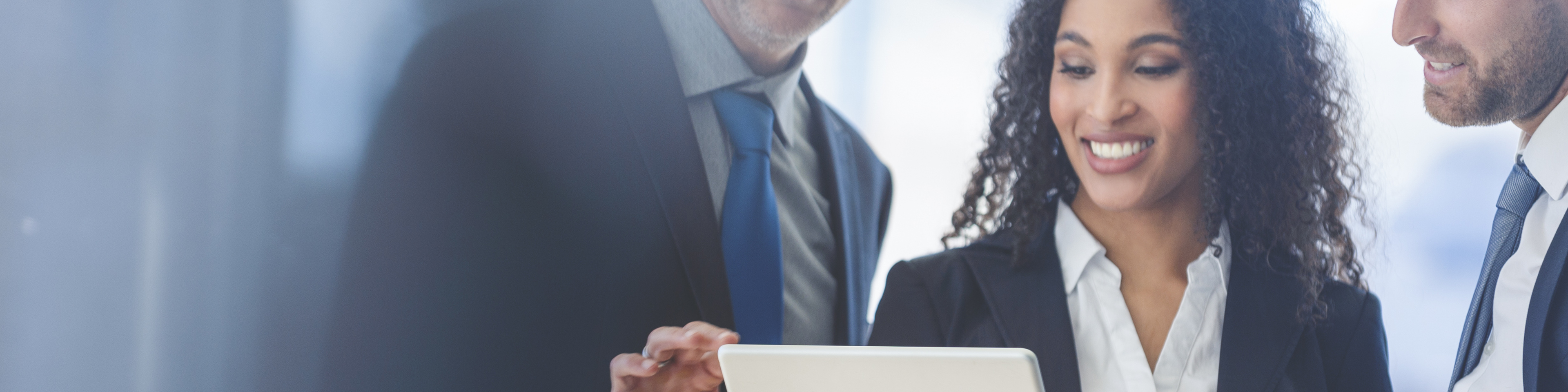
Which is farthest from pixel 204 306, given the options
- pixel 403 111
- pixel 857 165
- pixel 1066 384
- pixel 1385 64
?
pixel 1385 64

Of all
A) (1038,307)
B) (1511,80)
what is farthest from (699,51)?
(1511,80)

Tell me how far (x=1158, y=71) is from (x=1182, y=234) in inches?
11.0

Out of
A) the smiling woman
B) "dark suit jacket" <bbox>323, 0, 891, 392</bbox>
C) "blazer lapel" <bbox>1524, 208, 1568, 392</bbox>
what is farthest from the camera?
"dark suit jacket" <bbox>323, 0, 891, 392</bbox>

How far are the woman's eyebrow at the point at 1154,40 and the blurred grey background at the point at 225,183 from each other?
0.28 metres

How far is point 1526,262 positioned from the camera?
1.48 meters

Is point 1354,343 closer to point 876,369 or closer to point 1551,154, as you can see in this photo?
point 1551,154

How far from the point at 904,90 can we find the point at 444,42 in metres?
0.86

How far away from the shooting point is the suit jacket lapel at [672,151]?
1.76 meters

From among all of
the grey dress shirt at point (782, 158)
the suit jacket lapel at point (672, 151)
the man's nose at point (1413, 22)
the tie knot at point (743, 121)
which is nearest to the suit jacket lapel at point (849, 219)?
the grey dress shirt at point (782, 158)

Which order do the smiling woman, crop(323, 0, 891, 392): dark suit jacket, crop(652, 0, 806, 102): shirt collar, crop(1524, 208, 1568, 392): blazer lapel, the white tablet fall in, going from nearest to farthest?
the white tablet, crop(1524, 208, 1568, 392): blazer lapel, the smiling woman, crop(323, 0, 891, 392): dark suit jacket, crop(652, 0, 806, 102): shirt collar

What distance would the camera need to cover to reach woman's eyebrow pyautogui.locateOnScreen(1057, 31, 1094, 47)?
65.1 inches

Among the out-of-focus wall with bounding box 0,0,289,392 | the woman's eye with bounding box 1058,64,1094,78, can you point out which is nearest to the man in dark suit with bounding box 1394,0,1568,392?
the woman's eye with bounding box 1058,64,1094,78

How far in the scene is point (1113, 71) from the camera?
162cm

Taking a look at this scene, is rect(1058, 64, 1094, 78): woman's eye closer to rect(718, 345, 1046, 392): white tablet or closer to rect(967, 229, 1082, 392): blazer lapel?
rect(967, 229, 1082, 392): blazer lapel
